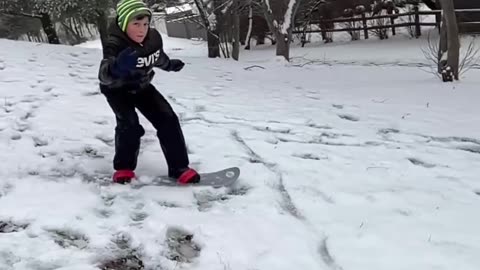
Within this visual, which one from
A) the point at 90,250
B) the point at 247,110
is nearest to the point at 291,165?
the point at 90,250

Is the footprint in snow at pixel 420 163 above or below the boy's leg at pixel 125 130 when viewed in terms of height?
below

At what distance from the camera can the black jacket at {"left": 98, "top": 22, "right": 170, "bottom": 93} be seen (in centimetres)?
395

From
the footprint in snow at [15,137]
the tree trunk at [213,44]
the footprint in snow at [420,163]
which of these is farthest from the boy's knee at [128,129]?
the tree trunk at [213,44]

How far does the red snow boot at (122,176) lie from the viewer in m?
4.12

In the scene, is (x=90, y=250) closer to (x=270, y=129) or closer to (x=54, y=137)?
(x=54, y=137)

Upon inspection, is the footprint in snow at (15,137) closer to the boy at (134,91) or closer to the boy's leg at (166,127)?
the boy at (134,91)

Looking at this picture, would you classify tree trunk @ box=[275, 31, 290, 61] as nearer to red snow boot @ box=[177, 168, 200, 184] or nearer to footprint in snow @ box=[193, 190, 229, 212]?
red snow boot @ box=[177, 168, 200, 184]

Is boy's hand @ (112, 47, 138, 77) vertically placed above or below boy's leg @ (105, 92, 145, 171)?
above

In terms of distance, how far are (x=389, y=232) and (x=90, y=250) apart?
1.71m

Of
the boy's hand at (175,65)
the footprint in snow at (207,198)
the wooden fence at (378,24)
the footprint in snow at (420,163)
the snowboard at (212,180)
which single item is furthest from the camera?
the wooden fence at (378,24)

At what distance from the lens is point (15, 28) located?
1831 cm

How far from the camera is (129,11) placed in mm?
3885

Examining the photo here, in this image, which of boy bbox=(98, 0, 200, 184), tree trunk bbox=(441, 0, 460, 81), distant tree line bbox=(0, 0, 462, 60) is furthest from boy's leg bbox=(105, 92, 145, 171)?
distant tree line bbox=(0, 0, 462, 60)

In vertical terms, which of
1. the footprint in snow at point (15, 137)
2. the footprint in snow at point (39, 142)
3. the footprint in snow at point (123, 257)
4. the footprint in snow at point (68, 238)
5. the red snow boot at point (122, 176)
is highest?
the footprint in snow at point (15, 137)
